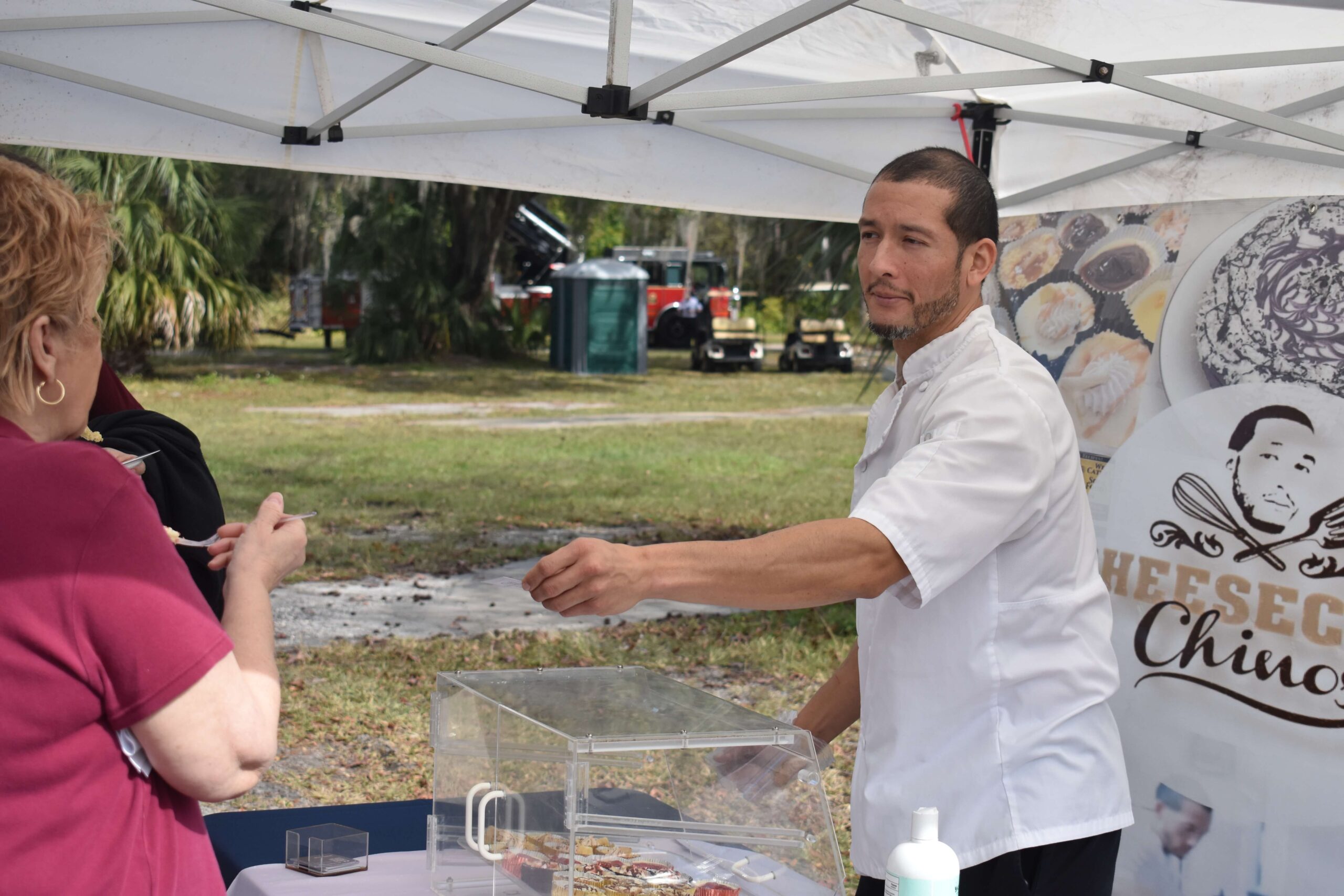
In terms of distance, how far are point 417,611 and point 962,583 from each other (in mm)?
5425

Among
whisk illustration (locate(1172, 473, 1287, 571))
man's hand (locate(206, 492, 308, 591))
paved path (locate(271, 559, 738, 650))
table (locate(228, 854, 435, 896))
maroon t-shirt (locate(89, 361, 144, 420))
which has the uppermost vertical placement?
maroon t-shirt (locate(89, 361, 144, 420))

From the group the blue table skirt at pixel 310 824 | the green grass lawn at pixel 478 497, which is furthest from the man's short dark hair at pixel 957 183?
the green grass lawn at pixel 478 497

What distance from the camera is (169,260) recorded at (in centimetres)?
1670

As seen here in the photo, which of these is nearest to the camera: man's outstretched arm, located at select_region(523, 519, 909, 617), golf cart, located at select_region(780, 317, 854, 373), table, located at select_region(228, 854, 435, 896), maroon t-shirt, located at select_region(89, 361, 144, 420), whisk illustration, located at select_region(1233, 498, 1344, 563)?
man's outstretched arm, located at select_region(523, 519, 909, 617)

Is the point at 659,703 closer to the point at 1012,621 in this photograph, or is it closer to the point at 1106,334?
the point at 1012,621

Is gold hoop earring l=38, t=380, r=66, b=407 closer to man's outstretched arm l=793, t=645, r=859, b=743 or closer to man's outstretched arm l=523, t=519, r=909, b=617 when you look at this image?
man's outstretched arm l=523, t=519, r=909, b=617

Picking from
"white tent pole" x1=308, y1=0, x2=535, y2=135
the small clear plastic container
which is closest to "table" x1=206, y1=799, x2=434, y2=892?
the small clear plastic container

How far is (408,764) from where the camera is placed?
15.8 feet

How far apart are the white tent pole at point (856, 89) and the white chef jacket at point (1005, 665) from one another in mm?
1198

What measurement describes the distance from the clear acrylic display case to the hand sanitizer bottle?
0.80ft

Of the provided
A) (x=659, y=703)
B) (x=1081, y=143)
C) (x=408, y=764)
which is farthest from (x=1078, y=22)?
(x=408, y=764)

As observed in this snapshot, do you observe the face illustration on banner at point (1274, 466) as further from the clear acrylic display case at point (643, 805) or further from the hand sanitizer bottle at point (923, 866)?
the hand sanitizer bottle at point (923, 866)

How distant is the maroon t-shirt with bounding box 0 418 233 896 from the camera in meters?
1.14

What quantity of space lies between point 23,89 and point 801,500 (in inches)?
287
